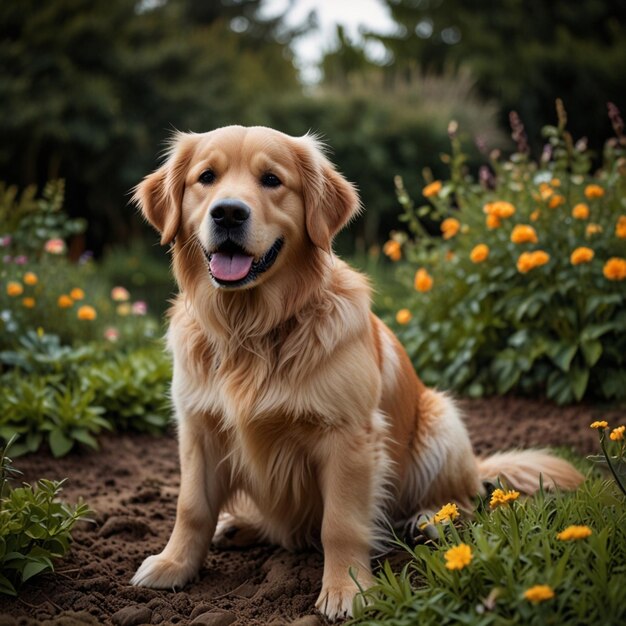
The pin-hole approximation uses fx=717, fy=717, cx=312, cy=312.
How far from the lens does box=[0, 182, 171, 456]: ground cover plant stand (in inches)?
154

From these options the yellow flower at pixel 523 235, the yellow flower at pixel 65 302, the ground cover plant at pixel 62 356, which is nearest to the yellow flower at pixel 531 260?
the yellow flower at pixel 523 235

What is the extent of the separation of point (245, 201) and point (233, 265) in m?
0.23

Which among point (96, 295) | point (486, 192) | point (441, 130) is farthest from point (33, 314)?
point (441, 130)

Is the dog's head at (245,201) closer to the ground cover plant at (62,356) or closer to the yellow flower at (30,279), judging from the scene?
the ground cover plant at (62,356)

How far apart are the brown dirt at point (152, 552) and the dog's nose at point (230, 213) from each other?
1.30 m

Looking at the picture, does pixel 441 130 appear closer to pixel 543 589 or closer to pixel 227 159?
pixel 227 159

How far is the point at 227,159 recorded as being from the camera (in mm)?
2693

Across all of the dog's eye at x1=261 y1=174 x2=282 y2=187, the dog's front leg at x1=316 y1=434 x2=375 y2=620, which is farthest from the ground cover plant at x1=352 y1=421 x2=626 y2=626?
the dog's eye at x1=261 y1=174 x2=282 y2=187

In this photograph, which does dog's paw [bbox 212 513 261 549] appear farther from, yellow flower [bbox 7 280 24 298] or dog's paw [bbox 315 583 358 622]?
yellow flower [bbox 7 280 24 298]

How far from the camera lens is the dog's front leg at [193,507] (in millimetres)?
2697

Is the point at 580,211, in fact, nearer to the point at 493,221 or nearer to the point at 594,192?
the point at 594,192

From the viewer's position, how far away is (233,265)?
102 inches

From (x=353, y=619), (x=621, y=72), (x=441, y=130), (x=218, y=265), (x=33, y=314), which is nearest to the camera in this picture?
(x=353, y=619)

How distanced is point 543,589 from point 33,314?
419 cm
